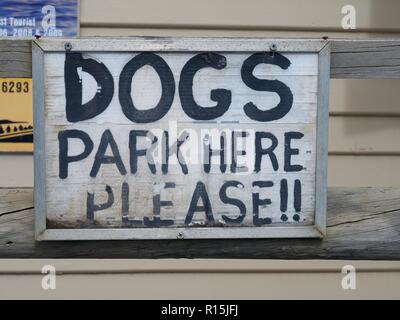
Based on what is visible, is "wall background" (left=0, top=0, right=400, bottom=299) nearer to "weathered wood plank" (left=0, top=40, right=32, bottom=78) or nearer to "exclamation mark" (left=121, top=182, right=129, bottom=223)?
"weathered wood plank" (left=0, top=40, right=32, bottom=78)

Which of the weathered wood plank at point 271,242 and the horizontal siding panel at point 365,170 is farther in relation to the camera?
the horizontal siding panel at point 365,170

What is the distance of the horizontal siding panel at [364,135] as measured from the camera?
3.45m

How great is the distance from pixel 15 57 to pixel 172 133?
46 centimetres

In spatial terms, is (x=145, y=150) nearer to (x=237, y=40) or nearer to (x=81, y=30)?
(x=237, y=40)

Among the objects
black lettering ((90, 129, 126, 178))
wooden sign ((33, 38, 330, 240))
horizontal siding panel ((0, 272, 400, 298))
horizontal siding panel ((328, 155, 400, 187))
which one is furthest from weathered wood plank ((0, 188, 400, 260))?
horizontal siding panel ((0, 272, 400, 298))

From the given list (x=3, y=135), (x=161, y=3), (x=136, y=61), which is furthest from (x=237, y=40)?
(x=3, y=135)

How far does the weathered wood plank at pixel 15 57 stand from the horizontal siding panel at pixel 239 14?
65.6 inches

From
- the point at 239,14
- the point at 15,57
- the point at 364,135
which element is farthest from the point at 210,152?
the point at 364,135

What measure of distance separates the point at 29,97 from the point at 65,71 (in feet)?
5.59

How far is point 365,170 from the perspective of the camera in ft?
11.4

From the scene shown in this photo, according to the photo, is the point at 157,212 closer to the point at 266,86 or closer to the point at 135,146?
the point at 135,146

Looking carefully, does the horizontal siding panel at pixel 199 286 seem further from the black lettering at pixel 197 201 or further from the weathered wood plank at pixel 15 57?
the weathered wood plank at pixel 15 57

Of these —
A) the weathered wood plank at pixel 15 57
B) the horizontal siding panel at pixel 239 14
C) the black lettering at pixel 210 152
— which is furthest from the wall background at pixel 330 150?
the black lettering at pixel 210 152

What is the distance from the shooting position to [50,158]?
1.73m
